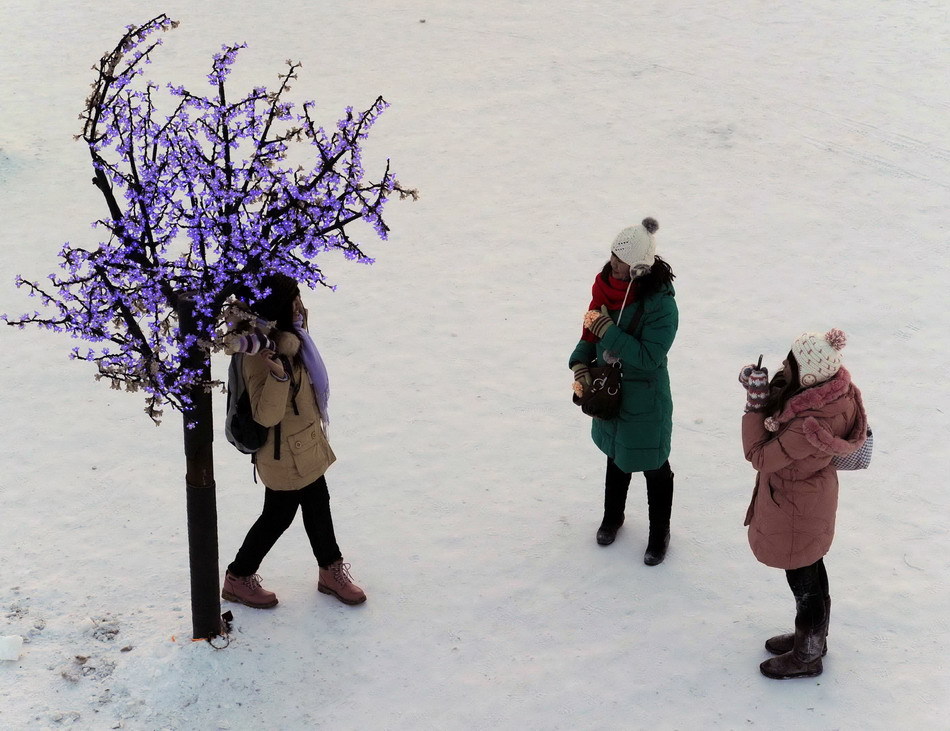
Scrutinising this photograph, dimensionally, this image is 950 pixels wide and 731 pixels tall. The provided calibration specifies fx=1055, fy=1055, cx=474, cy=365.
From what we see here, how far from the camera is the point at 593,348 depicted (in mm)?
5336

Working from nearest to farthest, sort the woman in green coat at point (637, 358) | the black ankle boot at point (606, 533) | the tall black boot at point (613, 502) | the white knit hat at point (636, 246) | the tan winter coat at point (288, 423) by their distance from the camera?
1. the tan winter coat at point (288, 423)
2. the white knit hat at point (636, 246)
3. the woman in green coat at point (637, 358)
4. the tall black boot at point (613, 502)
5. the black ankle boot at point (606, 533)

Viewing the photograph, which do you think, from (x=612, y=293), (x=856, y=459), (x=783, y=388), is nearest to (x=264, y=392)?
(x=612, y=293)

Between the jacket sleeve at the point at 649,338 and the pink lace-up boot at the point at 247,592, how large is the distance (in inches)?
80.8

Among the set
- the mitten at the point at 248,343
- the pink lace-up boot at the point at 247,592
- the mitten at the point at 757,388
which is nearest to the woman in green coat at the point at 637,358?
the mitten at the point at 757,388

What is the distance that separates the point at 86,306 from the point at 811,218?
7154 mm

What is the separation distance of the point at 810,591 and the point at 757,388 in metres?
0.96

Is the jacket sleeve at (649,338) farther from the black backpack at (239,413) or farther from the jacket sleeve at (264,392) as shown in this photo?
the black backpack at (239,413)

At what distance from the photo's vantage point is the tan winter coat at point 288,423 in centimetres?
445

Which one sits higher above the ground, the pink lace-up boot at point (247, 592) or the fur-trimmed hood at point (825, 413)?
the fur-trimmed hood at point (825, 413)

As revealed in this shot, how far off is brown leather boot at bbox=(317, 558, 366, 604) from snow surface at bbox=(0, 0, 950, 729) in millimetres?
59

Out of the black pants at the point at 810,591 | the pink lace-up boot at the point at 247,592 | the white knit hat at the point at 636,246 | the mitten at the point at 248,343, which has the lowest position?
the pink lace-up boot at the point at 247,592

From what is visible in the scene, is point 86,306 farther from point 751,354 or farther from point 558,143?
point 558,143

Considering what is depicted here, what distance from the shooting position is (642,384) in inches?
202

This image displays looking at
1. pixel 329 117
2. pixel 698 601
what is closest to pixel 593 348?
pixel 698 601
